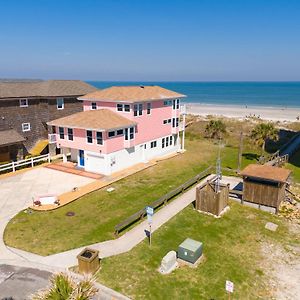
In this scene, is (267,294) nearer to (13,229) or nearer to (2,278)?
(2,278)

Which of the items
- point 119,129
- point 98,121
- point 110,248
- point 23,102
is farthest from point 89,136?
point 110,248

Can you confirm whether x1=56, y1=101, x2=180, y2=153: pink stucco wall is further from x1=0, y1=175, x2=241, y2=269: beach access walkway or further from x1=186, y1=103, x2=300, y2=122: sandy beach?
x1=186, y1=103, x2=300, y2=122: sandy beach

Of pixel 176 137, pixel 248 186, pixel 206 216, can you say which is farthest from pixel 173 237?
pixel 176 137

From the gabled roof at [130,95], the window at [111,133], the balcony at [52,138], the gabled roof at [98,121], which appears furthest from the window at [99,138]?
the balcony at [52,138]

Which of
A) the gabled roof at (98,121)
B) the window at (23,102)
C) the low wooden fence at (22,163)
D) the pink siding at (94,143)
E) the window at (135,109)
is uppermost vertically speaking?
the window at (23,102)

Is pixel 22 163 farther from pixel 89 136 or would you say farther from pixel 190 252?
pixel 190 252

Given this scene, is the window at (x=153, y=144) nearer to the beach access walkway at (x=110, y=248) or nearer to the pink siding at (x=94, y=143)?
the pink siding at (x=94, y=143)
